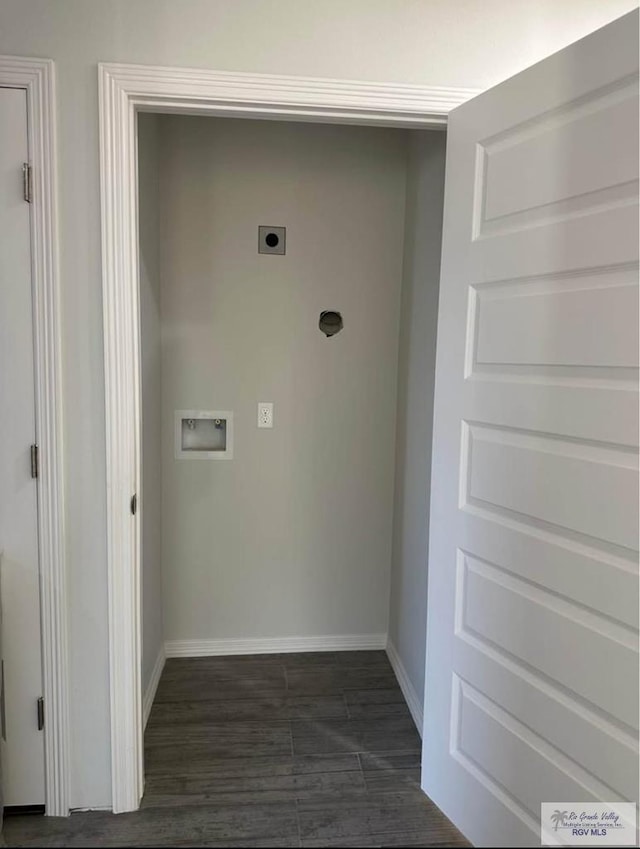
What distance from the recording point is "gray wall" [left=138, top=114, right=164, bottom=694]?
7.30ft

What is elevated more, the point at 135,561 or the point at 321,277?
the point at 321,277

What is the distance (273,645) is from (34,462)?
161 cm

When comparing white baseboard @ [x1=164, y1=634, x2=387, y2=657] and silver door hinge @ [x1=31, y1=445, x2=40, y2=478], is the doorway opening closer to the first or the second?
white baseboard @ [x1=164, y1=634, x2=387, y2=657]

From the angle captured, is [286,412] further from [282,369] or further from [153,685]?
[153,685]

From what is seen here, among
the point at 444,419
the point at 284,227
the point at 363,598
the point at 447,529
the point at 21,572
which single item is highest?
the point at 284,227

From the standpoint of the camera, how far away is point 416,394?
241cm

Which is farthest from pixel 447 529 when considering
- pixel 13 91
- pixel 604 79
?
pixel 13 91

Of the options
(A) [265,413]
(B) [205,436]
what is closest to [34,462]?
(B) [205,436]

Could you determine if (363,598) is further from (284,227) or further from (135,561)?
(284,227)

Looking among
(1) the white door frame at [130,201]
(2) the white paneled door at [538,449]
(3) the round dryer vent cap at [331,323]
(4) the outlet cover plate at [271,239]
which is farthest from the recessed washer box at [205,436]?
(2) the white paneled door at [538,449]

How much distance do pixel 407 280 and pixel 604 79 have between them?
1.34 m

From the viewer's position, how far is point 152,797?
6.16ft

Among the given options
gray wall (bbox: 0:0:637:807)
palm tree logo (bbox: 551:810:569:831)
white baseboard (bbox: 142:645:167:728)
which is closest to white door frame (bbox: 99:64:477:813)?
gray wall (bbox: 0:0:637:807)

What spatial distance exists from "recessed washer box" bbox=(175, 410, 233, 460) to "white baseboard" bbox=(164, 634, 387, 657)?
2.97ft
